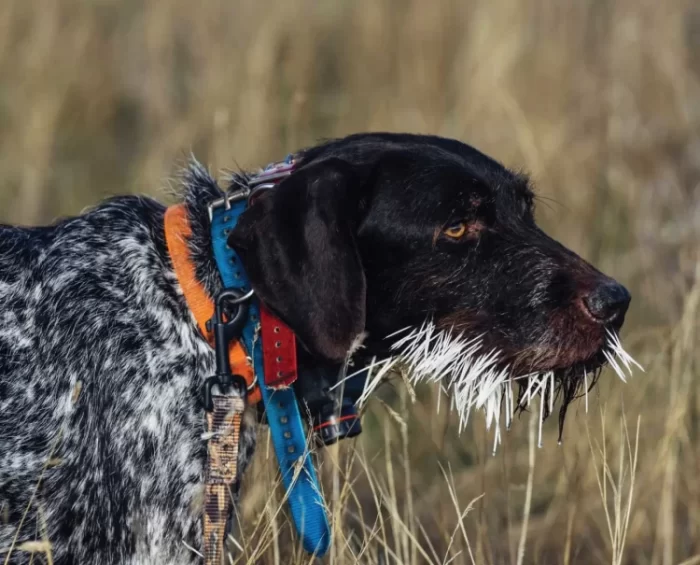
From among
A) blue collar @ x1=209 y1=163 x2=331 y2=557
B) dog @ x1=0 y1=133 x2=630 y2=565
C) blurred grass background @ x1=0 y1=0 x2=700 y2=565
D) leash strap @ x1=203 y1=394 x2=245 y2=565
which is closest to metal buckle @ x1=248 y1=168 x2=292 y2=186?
blue collar @ x1=209 y1=163 x2=331 y2=557

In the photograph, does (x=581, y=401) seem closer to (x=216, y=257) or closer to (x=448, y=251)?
(x=448, y=251)

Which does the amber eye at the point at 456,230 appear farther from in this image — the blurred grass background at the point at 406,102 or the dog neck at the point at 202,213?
the blurred grass background at the point at 406,102

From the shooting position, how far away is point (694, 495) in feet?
15.0

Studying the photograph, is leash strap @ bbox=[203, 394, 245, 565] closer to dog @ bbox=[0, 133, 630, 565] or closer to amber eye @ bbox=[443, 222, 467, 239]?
dog @ bbox=[0, 133, 630, 565]

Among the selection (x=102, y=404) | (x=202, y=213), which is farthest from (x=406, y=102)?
(x=102, y=404)

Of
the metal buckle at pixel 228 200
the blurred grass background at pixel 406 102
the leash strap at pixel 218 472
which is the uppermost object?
the blurred grass background at pixel 406 102

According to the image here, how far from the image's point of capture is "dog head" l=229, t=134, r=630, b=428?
Result: 319 cm

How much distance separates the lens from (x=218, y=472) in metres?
3.20

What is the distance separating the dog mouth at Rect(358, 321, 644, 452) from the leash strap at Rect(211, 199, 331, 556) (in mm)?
262

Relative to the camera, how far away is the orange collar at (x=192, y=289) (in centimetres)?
329

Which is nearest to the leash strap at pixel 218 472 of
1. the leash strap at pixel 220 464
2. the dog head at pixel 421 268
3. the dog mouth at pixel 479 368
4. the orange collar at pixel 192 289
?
the leash strap at pixel 220 464

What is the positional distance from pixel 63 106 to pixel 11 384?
19.5 feet

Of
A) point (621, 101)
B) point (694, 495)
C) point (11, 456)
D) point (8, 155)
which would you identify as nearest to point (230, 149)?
point (8, 155)

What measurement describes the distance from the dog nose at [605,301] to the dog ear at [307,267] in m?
0.64
